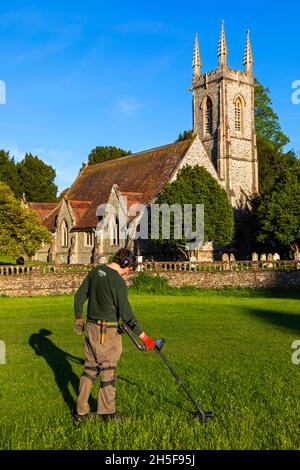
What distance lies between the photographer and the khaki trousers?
6.79m

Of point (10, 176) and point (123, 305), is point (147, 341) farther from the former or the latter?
point (10, 176)

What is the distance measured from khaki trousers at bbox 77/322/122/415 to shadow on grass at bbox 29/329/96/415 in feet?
1.76

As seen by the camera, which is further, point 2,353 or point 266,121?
point 266,121

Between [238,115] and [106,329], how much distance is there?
168 ft

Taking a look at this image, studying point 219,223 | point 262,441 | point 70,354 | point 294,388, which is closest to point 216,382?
point 294,388

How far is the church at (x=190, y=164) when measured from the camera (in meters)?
45.9

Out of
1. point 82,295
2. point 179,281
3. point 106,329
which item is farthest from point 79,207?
point 106,329

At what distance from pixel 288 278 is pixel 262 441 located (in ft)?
75.0

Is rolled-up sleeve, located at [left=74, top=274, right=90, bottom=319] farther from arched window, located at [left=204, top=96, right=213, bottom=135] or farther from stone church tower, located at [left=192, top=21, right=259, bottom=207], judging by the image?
arched window, located at [left=204, top=96, right=213, bottom=135]

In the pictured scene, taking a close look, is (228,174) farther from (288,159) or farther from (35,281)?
(35,281)

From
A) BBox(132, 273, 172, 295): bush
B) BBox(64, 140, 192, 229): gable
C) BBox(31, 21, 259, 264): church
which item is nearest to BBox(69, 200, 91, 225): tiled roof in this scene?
BBox(31, 21, 259, 264): church

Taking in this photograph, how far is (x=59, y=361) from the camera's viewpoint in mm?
10500

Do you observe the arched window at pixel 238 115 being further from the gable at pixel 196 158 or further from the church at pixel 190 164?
the gable at pixel 196 158

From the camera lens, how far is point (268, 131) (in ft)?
215
